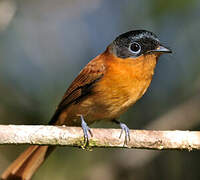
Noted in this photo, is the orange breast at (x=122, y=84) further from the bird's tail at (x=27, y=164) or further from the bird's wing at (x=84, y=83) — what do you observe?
the bird's tail at (x=27, y=164)

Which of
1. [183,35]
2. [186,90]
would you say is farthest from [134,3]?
[186,90]

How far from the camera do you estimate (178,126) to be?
5.61 metres

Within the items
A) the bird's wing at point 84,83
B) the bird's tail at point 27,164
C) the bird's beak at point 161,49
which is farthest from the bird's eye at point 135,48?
the bird's tail at point 27,164

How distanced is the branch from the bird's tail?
1011 millimetres

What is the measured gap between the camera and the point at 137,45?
4.29m

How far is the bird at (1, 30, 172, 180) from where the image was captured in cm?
414

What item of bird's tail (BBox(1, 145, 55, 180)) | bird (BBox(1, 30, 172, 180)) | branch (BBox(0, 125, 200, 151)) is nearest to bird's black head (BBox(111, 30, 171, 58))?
bird (BBox(1, 30, 172, 180))

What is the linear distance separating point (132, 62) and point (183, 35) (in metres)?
2.23

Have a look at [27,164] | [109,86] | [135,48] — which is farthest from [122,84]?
[27,164]

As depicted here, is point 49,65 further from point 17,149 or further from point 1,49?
point 17,149

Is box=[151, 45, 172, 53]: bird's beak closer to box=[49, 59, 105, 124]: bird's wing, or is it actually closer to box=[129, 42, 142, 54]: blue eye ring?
box=[129, 42, 142, 54]: blue eye ring

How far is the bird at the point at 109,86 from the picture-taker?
13.6ft

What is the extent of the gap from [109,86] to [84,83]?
406 mm

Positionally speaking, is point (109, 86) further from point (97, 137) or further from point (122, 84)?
point (97, 137)
